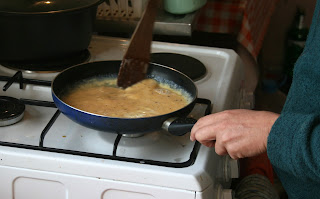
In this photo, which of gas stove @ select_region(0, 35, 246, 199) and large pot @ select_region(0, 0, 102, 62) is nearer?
gas stove @ select_region(0, 35, 246, 199)

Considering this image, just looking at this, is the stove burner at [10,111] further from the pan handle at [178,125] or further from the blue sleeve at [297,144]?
the blue sleeve at [297,144]

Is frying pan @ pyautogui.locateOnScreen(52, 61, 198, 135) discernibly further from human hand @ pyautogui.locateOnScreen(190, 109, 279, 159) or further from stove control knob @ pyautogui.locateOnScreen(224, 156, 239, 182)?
stove control knob @ pyautogui.locateOnScreen(224, 156, 239, 182)

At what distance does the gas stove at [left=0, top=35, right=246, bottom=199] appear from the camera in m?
0.80

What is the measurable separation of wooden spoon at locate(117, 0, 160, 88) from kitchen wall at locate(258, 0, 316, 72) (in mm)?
1700

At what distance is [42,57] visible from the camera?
109cm

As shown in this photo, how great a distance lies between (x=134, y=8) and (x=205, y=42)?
45cm

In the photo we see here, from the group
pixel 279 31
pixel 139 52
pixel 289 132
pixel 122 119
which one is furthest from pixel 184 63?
pixel 279 31

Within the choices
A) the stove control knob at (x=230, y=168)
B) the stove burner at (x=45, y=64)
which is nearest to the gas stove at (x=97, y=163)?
the stove control knob at (x=230, y=168)

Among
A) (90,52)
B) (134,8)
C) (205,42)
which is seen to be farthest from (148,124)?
(205,42)

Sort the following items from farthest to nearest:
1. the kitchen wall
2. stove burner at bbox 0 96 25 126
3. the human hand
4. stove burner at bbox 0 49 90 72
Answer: the kitchen wall
stove burner at bbox 0 49 90 72
stove burner at bbox 0 96 25 126
the human hand

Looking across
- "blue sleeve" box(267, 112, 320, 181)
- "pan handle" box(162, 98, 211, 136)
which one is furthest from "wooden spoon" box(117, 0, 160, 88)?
"blue sleeve" box(267, 112, 320, 181)

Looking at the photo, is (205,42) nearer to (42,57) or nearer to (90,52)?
(90,52)

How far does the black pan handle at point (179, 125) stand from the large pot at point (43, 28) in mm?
376

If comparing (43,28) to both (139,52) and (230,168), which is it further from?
(230,168)
